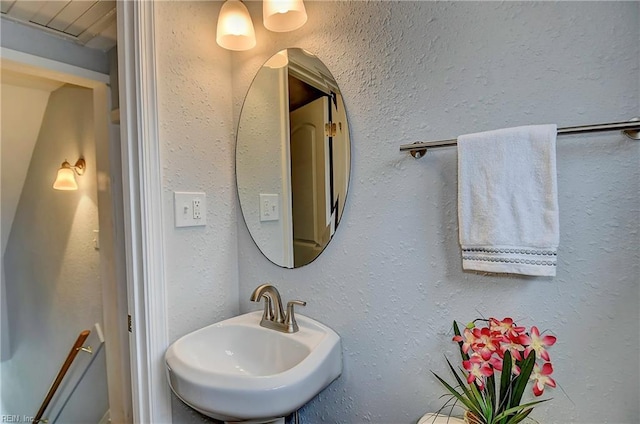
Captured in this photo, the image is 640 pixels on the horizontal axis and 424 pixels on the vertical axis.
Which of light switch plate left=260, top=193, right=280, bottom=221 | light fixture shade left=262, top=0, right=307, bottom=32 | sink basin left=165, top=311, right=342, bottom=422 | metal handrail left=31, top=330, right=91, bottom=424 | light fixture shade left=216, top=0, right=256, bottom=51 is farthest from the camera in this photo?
metal handrail left=31, top=330, right=91, bottom=424

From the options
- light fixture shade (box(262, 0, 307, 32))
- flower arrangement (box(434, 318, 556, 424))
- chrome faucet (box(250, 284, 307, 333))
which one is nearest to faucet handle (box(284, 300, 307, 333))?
chrome faucet (box(250, 284, 307, 333))

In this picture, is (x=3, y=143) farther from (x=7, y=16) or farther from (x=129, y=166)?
(x=129, y=166)

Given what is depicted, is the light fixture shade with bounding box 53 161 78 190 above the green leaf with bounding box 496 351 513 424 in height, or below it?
above

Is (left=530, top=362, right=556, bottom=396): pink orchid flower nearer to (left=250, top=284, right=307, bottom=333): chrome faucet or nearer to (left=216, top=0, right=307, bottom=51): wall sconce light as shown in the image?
(left=250, top=284, right=307, bottom=333): chrome faucet

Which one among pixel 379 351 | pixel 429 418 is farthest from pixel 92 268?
pixel 429 418

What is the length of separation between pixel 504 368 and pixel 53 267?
2825 mm

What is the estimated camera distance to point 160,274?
109 centimetres

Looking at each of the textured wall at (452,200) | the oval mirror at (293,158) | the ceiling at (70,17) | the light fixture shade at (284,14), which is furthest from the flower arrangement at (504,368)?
the ceiling at (70,17)

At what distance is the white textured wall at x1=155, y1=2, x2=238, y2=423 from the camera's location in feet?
3.68

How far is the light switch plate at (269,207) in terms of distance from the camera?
1261mm

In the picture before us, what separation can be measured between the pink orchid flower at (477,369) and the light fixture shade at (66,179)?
239 centimetres

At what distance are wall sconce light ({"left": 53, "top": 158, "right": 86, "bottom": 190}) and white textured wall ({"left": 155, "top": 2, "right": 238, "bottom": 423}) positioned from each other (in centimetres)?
130

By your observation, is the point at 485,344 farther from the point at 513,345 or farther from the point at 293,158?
the point at 293,158

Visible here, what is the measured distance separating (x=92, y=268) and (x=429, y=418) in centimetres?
207
